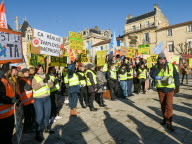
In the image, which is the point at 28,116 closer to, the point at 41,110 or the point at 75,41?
the point at 41,110

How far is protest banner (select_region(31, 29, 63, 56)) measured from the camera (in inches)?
208

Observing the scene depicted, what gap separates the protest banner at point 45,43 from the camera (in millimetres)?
5273

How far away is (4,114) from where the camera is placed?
2.82m

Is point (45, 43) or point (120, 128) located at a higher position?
point (45, 43)

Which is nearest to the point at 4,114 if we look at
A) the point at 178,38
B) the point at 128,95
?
the point at 128,95

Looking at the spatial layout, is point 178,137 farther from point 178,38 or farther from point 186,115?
point 178,38

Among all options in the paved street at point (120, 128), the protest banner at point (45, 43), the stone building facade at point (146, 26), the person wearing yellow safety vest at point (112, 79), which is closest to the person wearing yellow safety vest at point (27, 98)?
the paved street at point (120, 128)

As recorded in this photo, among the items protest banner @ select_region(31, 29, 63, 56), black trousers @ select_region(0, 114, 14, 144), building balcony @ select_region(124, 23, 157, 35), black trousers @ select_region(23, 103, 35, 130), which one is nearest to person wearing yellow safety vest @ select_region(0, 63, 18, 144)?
black trousers @ select_region(0, 114, 14, 144)

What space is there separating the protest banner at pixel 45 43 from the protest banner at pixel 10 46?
115 cm

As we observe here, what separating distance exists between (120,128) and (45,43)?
3888 millimetres

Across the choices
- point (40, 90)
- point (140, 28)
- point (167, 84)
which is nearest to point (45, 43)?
point (40, 90)

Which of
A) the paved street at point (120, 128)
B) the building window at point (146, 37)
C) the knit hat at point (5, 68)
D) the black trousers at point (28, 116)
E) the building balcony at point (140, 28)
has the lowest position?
the paved street at point (120, 128)

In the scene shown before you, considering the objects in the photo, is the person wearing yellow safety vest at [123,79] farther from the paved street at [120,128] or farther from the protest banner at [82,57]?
the paved street at [120,128]

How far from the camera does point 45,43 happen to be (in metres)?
5.63
